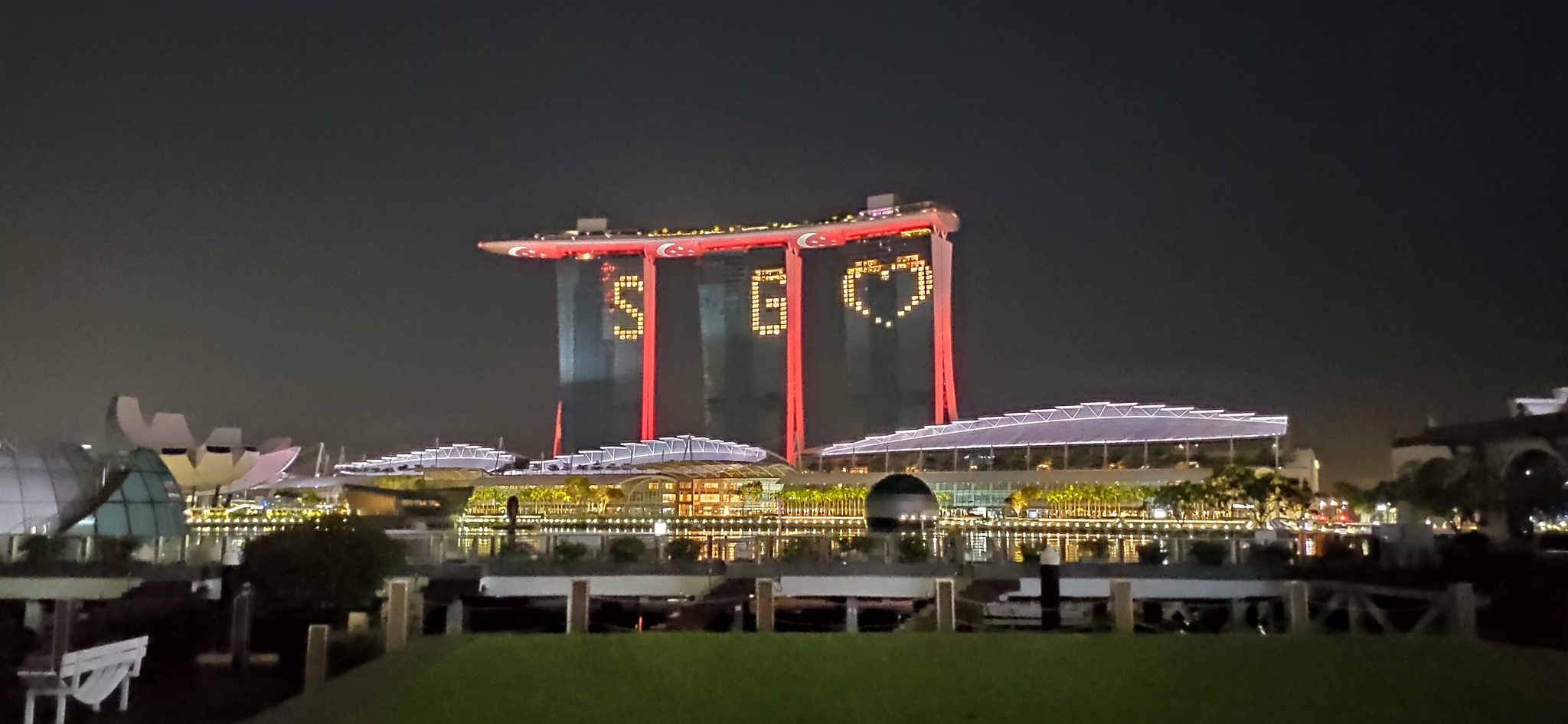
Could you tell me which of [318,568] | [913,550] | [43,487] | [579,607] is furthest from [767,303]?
[579,607]

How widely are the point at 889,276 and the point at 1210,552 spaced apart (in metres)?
111

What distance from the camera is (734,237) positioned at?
136125 millimetres

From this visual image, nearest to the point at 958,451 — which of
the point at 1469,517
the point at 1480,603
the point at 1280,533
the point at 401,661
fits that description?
the point at 1469,517

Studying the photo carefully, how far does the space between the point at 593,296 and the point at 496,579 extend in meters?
128

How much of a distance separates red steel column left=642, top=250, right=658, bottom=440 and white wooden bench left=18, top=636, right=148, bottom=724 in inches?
4910

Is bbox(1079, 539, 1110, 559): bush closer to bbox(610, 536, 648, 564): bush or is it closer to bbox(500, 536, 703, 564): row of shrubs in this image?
Result: bbox(500, 536, 703, 564): row of shrubs

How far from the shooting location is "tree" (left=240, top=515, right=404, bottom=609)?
1894 cm

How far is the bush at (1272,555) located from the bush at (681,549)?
12541 millimetres

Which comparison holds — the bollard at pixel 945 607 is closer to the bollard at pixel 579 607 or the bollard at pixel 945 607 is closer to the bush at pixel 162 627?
the bollard at pixel 579 607

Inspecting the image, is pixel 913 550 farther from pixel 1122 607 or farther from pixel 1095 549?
pixel 1122 607

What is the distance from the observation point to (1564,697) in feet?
33.1

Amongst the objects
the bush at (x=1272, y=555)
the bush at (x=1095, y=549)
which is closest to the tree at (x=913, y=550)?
the bush at (x=1095, y=549)

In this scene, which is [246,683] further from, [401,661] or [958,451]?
[958,451]

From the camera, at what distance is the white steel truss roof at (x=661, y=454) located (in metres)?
95.9
